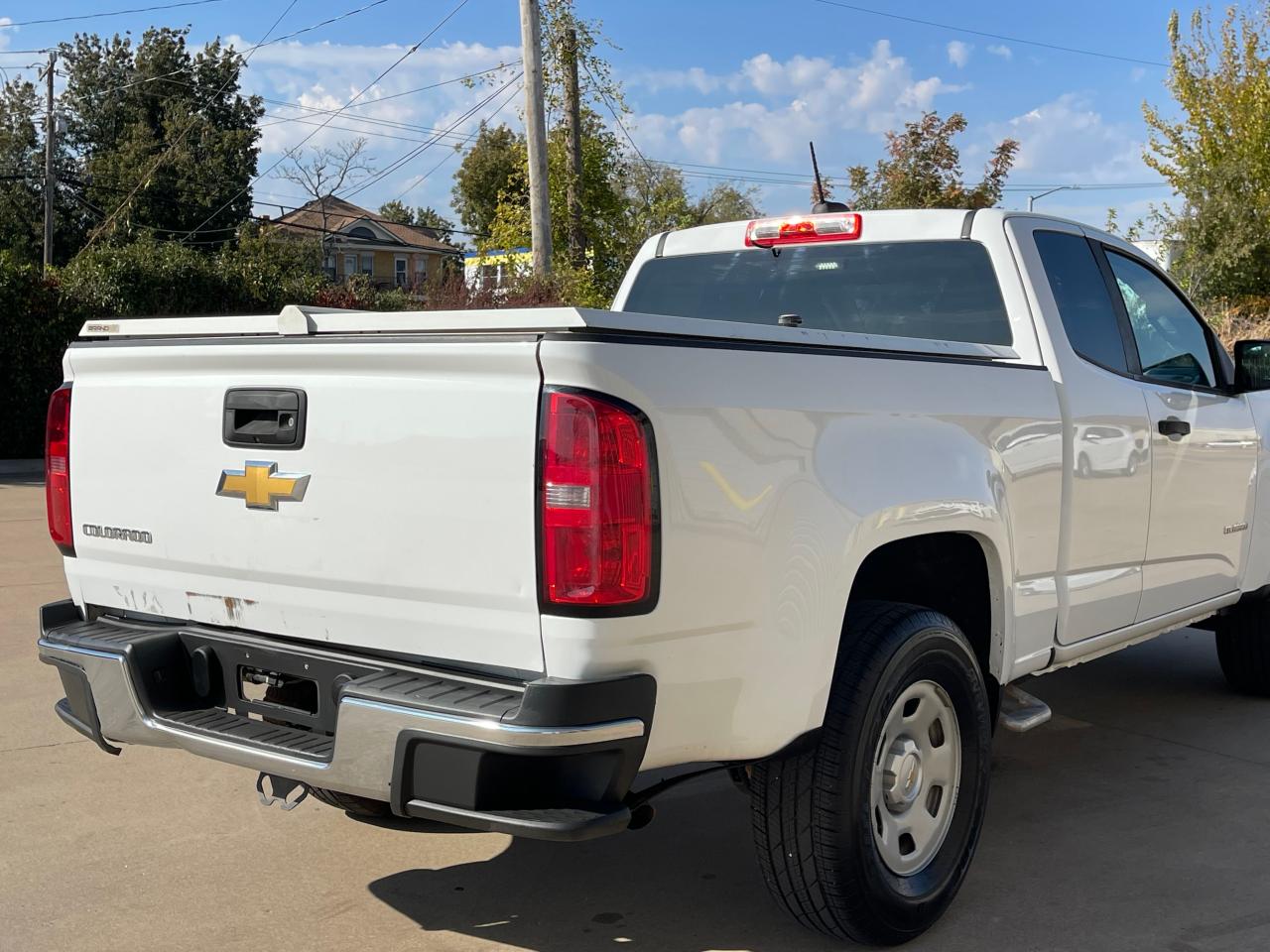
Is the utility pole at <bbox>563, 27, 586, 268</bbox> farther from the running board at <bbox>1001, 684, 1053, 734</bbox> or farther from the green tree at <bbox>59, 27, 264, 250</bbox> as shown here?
the green tree at <bbox>59, 27, 264, 250</bbox>

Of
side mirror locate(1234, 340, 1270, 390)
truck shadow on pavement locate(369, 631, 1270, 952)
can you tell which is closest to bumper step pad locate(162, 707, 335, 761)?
truck shadow on pavement locate(369, 631, 1270, 952)

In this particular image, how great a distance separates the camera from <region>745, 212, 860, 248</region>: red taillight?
15.9 ft

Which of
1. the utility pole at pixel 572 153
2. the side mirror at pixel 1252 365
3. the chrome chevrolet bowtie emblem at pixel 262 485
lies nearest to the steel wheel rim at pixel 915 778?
the chrome chevrolet bowtie emblem at pixel 262 485

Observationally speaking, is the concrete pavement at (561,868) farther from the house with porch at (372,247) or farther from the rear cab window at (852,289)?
the house with porch at (372,247)

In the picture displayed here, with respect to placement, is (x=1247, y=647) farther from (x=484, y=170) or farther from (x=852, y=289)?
(x=484, y=170)

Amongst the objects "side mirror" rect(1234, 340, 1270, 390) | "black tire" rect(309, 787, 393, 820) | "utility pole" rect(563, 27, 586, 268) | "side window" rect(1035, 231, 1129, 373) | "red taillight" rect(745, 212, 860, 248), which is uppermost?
"utility pole" rect(563, 27, 586, 268)

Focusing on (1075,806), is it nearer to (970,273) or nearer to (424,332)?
(970,273)

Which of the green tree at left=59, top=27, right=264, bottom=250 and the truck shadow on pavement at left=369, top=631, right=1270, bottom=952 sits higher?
the green tree at left=59, top=27, right=264, bottom=250

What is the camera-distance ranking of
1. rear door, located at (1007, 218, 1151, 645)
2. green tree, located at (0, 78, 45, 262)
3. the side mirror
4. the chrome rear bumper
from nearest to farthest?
1. the chrome rear bumper
2. rear door, located at (1007, 218, 1151, 645)
3. the side mirror
4. green tree, located at (0, 78, 45, 262)

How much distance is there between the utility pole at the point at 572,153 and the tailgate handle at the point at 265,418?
15049 millimetres

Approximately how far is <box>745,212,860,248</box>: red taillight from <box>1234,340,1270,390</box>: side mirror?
1.73 m

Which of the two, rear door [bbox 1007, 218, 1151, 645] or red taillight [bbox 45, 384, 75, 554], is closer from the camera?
red taillight [bbox 45, 384, 75, 554]

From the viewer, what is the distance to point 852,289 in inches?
189

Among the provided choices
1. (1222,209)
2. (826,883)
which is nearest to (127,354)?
(826,883)
